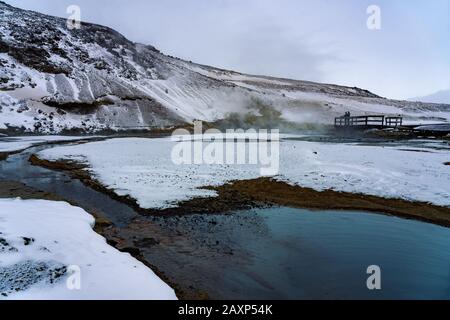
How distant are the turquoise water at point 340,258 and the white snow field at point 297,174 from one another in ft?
9.98

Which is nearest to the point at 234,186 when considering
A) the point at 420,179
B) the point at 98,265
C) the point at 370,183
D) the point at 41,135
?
the point at 370,183

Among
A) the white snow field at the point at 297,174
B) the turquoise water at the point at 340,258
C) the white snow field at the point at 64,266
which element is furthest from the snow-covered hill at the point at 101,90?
the turquoise water at the point at 340,258

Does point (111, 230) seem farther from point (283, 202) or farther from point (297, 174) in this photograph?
point (297, 174)

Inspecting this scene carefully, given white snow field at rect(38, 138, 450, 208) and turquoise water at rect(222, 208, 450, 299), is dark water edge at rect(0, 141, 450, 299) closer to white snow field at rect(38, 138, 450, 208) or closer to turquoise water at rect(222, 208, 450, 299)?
turquoise water at rect(222, 208, 450, 299)

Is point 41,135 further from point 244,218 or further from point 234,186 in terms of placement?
point 244,218

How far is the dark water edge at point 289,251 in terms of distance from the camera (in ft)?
22.7

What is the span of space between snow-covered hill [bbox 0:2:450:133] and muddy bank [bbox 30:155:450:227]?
113 ft

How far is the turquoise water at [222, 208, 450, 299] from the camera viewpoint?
6.81 m

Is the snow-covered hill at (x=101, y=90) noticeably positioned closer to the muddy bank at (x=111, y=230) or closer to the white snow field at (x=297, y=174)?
the white snow field at (x=297, y=174)

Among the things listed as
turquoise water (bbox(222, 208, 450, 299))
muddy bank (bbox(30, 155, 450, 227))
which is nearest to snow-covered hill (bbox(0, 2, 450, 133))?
muddy bank (bbox(30, 155, 450, 227))

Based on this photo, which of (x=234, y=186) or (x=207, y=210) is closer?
(x=207, y=210)

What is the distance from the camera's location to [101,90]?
54906mm

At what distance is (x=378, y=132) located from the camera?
44.5 m
